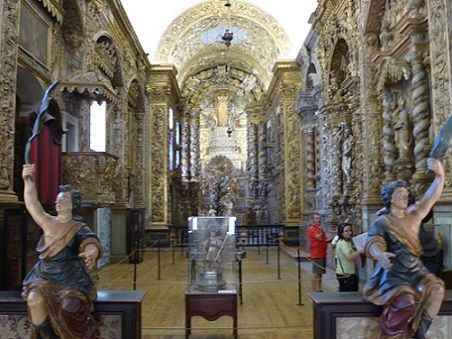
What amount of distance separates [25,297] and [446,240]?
4779mm

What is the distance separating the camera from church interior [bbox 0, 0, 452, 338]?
6.32 metres

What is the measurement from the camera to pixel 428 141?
723 cm

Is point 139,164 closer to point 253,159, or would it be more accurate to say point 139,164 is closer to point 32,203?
point 253,159

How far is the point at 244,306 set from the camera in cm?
763

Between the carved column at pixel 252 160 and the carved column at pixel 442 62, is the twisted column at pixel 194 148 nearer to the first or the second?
the carved column at pixel 252 160

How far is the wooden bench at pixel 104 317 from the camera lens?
3.91m

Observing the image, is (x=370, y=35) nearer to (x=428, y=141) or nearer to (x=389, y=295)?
(x=428, y=141)

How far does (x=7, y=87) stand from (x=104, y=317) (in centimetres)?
407

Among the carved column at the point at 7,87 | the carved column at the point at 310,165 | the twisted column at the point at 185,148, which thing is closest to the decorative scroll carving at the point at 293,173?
the carved column at the point at 310,165

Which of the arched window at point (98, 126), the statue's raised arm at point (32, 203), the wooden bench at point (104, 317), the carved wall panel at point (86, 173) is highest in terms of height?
the arched window at point (98, 126)

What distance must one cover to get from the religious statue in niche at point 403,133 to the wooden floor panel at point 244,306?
2861 millimetres

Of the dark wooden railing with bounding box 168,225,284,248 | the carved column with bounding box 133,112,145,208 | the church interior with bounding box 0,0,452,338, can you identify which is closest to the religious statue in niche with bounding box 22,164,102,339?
the church interior with bounding box 0,0,452,338

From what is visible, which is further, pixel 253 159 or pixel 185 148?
pixel 185 148

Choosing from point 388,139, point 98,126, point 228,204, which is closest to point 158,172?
point 98,126
